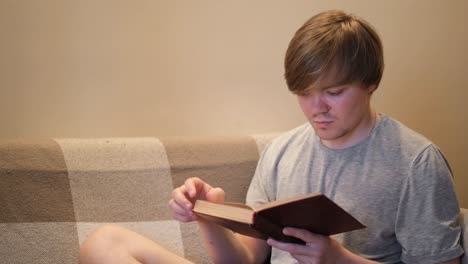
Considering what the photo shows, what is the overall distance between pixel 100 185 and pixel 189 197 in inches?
11.5

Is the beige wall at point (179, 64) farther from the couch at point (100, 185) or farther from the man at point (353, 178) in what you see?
the man at point (353, 178)

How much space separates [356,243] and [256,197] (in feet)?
0.90

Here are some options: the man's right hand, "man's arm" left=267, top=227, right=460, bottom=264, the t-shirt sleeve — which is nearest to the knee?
the man's right hand

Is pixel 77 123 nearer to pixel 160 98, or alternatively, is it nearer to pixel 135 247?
pixel 160 98

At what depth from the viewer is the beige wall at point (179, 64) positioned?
4.40 feet

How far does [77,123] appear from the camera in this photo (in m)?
1.40

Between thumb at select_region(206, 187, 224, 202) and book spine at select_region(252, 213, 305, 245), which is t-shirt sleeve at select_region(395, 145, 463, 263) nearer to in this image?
book spine at select_region(252, 213, 305, 245)

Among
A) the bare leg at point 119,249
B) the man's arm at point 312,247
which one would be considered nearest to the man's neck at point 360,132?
the man's arm at point 312,247

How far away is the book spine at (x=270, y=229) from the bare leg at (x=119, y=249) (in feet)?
0.75

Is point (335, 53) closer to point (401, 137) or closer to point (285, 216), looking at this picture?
point (401, 137)

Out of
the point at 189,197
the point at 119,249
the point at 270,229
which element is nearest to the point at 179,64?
the point at 189,197

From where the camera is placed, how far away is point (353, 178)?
1096 millimetres


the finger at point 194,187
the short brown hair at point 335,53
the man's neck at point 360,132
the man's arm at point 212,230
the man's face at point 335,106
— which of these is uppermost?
the short brown hair at point 335,53

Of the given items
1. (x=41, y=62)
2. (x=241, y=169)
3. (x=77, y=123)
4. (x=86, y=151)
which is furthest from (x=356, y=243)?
(x=41, y=62)
